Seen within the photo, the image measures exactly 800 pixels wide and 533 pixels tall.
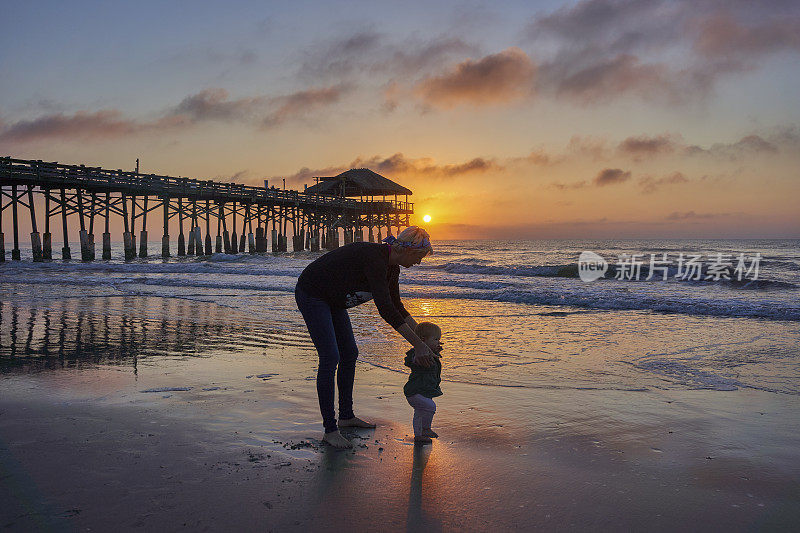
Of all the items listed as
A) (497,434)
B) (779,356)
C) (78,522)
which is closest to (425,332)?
(497,434)

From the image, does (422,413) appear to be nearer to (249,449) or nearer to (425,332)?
(425,332)

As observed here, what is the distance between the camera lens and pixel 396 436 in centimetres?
386

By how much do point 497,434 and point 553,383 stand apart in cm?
180

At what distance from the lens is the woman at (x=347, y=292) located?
3.48 m

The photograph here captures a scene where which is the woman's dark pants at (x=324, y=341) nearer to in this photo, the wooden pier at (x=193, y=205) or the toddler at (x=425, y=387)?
the toddler at (x=425, y=387)

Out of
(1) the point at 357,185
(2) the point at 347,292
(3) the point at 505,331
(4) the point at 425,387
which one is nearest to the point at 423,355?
(4) the point at 425,387

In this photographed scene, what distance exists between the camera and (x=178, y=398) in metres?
4.70

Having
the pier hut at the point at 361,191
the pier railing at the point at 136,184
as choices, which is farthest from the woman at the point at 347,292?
the pier hut at the point at 361,191

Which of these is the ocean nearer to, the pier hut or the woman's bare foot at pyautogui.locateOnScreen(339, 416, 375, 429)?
the woman's bare foot at pyautogui.locateOnScreen(339, 416, 375, 429)

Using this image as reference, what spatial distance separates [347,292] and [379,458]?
1018mm

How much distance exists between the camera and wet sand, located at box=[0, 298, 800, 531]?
264cm

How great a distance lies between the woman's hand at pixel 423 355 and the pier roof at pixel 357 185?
4893 cm

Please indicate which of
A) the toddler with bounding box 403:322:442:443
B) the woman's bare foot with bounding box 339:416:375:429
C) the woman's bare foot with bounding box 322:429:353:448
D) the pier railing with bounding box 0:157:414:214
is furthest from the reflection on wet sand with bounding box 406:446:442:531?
the pier railing with bounding box 0:157:414:214

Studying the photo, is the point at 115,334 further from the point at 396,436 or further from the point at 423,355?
the point at 423,355
